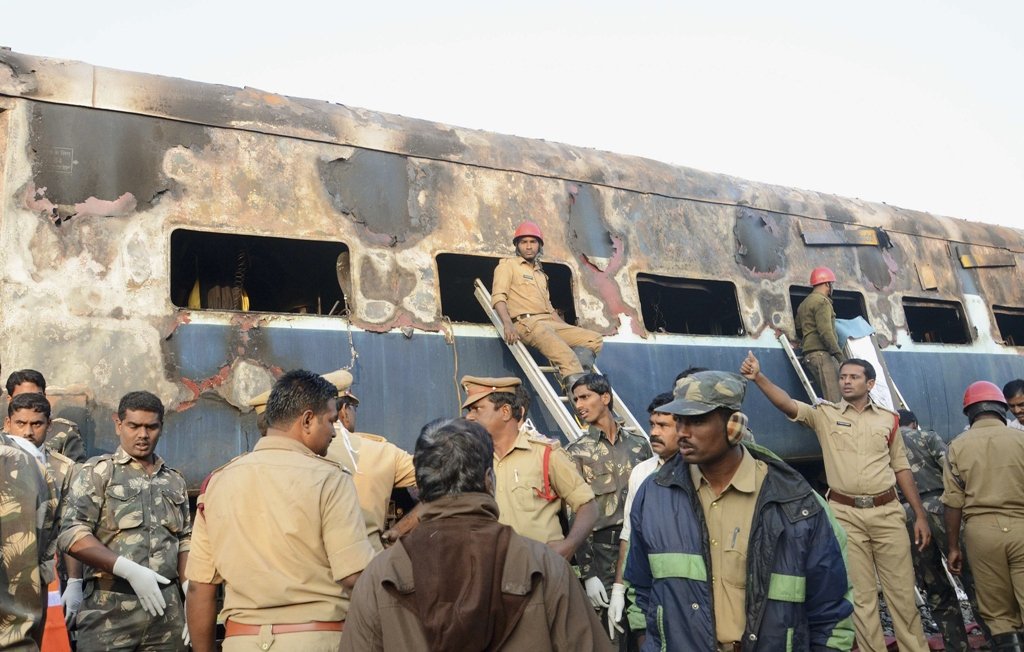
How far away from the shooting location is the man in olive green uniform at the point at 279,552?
2590 mm

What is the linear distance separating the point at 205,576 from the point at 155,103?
378cm

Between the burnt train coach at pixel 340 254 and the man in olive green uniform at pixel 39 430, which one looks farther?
the burnt train coach at pixel 340 254

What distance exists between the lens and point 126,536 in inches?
148

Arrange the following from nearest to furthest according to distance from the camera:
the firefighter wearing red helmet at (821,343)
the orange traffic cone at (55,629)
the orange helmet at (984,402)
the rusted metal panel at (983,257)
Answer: the orange traffic cone at (55,629) → the orange helmet at (984,402) → the firefighter wearing red helmet at (821,343) → the rusted metal panel at (983,257)

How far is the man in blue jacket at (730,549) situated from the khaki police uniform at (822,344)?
5.44 metres

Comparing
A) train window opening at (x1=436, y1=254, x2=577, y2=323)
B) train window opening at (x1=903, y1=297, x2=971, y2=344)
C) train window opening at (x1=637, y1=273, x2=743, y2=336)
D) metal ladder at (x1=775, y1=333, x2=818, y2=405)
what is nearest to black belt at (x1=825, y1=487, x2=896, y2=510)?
metal ladder at (x1=775, y1=333, x2=818, y2=405)

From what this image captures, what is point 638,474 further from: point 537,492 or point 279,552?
point 279,552

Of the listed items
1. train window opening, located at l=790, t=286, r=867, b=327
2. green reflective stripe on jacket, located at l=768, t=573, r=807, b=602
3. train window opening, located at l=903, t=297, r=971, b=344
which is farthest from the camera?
train window opening, located at l=903, t=297, r=971, b=344

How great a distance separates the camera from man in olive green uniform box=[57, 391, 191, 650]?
360 cm

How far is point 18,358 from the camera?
4730 millimetres

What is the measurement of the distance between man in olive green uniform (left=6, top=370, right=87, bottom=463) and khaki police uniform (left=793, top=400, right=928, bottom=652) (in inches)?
167

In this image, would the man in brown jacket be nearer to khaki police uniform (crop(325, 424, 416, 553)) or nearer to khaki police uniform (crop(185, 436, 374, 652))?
khaki police uniform (crop(185, 436, 374, 652))

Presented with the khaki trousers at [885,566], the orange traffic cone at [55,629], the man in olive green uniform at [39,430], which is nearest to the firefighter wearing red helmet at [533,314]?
the khaki trousers at [885,566]

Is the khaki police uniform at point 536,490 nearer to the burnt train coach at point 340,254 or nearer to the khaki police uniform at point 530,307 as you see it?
the burnt train coach at point 340,254
